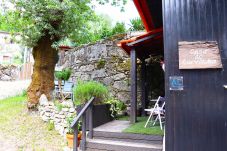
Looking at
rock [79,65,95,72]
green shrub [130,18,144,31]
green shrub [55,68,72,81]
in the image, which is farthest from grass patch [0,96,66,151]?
green shrub [130,18,144,31]

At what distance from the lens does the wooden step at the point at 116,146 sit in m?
4.21

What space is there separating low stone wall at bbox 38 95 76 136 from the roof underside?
2304mm

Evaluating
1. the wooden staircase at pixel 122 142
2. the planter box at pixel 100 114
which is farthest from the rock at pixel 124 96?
the wooden staircase at pixel 122 142

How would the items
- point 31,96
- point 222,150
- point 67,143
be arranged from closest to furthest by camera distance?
point 222,150
point 67,143
point 31,96

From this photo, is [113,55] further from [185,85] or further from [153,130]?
[185,85]

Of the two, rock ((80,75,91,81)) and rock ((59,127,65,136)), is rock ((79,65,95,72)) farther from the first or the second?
rock ((59,127,65,136))

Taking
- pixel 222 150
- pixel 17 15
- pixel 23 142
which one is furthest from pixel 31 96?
pixel 222 150

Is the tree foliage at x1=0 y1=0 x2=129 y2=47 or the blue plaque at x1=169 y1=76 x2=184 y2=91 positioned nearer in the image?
the blue plaque at x1=169 y1=76 x2=184 y2=91

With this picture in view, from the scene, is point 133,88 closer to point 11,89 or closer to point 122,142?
point 122,142

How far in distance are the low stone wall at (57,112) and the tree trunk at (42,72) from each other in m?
0.31

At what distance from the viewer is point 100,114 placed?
5.48 meters

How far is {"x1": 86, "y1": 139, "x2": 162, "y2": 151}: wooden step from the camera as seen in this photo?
4211mm

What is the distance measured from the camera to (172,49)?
134 inches

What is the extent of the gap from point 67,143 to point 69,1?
4.12m
